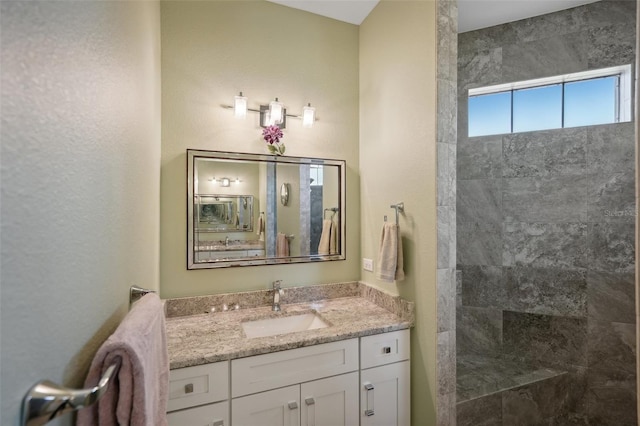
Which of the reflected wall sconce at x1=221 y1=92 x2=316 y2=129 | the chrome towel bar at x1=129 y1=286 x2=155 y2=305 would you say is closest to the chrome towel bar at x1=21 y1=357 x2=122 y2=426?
the chrome towel bar at x1=129 y1=286 x2=155 y2=305

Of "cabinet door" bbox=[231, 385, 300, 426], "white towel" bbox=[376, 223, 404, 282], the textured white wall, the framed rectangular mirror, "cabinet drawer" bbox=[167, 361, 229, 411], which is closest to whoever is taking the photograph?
the textured white wall

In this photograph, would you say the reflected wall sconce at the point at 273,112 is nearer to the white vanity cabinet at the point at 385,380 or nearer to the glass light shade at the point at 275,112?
the glass light shade at the point at 275,112

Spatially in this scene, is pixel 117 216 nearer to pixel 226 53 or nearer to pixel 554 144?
pixel 226 53

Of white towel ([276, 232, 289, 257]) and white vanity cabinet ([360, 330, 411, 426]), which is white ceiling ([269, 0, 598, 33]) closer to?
white towel ([276, 232, 289, 257])

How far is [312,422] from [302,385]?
0.68ft

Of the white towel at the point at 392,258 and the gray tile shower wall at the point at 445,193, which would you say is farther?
the white towel at the point at 392,258

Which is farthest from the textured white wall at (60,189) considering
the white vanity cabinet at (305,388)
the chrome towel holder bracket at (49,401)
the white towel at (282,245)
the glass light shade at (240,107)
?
the white towel at (282,245)

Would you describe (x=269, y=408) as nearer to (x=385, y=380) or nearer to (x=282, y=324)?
(x=282, y=324)

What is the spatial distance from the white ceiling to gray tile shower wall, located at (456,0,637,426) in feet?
0.29

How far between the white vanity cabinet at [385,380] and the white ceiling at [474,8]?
2.30 meters

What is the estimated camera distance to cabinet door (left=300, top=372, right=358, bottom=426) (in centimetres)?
152

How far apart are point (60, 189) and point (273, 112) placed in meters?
1.64

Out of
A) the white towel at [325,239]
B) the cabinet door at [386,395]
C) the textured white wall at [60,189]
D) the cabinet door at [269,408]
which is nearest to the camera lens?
the textured white wall at [60,189]

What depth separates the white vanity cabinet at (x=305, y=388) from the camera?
1333 mm
